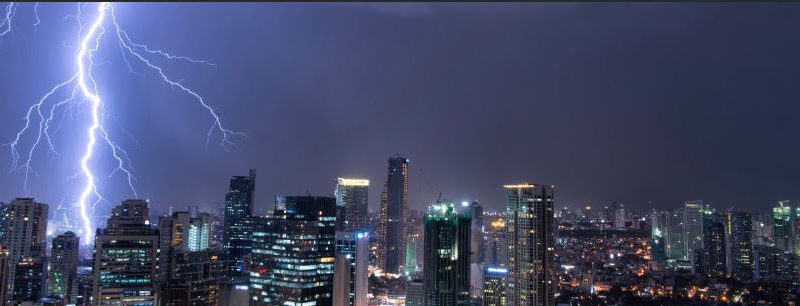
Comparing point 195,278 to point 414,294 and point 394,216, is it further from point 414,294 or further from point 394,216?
point 394,216

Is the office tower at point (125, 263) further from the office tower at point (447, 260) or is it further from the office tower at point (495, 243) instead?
the office tower at point (495, 243)

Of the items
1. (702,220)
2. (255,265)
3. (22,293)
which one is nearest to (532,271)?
(255,265)

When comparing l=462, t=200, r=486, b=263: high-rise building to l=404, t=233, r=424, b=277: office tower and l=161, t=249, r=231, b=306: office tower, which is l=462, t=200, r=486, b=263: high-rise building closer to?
l=404, t=233, r=424, b=277: office tower

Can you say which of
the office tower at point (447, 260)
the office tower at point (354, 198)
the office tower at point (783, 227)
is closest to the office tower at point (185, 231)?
the office tower at point (354, 198)

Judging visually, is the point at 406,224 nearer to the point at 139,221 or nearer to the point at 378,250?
the point at 378,250

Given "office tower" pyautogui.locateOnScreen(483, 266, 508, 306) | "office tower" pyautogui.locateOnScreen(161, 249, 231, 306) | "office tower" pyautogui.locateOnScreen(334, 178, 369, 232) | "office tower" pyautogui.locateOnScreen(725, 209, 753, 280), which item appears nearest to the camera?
"office tower" pyautogui.locateOnScreen(161, 249, 231, 306)

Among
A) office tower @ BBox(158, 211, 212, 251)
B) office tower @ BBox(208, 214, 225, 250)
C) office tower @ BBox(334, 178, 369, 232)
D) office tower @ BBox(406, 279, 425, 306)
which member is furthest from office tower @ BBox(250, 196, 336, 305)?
office tower @ BBox(334, 178, 369, 232)

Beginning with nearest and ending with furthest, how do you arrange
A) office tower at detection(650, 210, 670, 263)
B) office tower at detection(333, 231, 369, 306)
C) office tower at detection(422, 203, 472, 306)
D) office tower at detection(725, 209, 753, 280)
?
1. office tower at detection(333, 231, 369, 306)
2. office tower at detection(422, 203, 472, 306)
3. office tower at detection(725, 209, 753, 280)
4. office tower at detection(650, 210, 670, 263)
